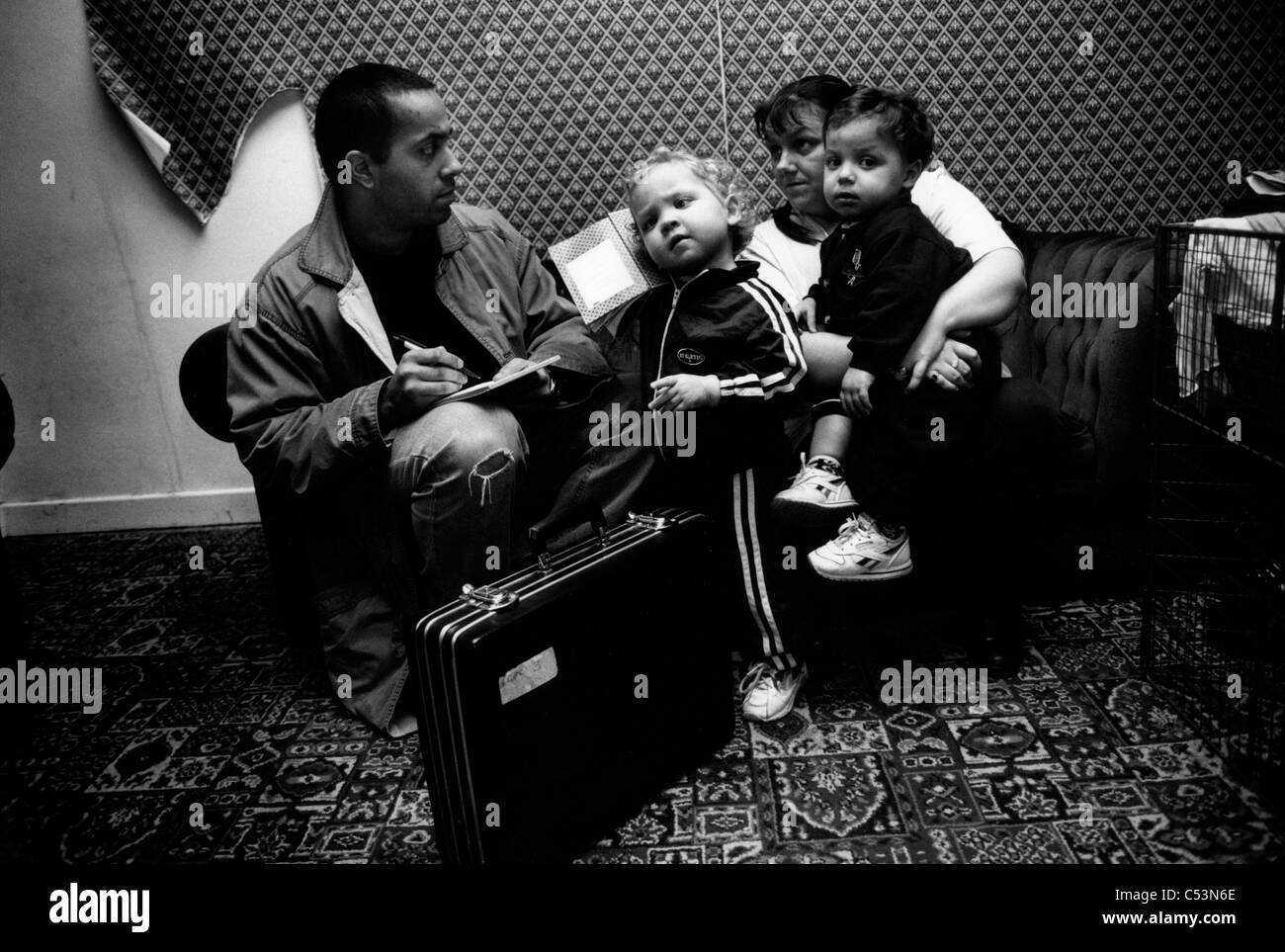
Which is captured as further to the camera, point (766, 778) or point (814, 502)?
point (814, 502)

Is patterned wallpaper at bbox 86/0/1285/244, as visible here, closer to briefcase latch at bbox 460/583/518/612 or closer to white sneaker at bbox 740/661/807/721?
white sneaker at bbox 740/661/807/721

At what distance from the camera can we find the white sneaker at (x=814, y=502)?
1.98m

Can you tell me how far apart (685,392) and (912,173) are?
0.68 meters

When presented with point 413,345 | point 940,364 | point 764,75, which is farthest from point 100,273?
point 940,364

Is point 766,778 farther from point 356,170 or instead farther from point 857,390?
A: point 356,170

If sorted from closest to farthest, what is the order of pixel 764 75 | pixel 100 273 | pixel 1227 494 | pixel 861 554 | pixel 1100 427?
pixel 861 554 < pixel 1227 494 < pixel 1100 427 < pixel 764 75 < pixel 100 273

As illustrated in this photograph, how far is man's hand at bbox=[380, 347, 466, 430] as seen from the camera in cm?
190

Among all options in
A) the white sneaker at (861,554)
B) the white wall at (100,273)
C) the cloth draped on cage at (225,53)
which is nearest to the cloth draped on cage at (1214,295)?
the white sneaker at (861,554)

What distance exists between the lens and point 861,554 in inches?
78.2

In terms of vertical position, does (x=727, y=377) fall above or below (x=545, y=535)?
above

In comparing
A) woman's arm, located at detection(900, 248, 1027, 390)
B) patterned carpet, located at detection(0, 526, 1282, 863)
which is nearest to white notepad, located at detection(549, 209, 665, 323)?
woman's arm, located at detection(900, 248, 1027, 390)

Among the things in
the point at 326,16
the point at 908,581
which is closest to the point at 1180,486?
the point at 908,581
